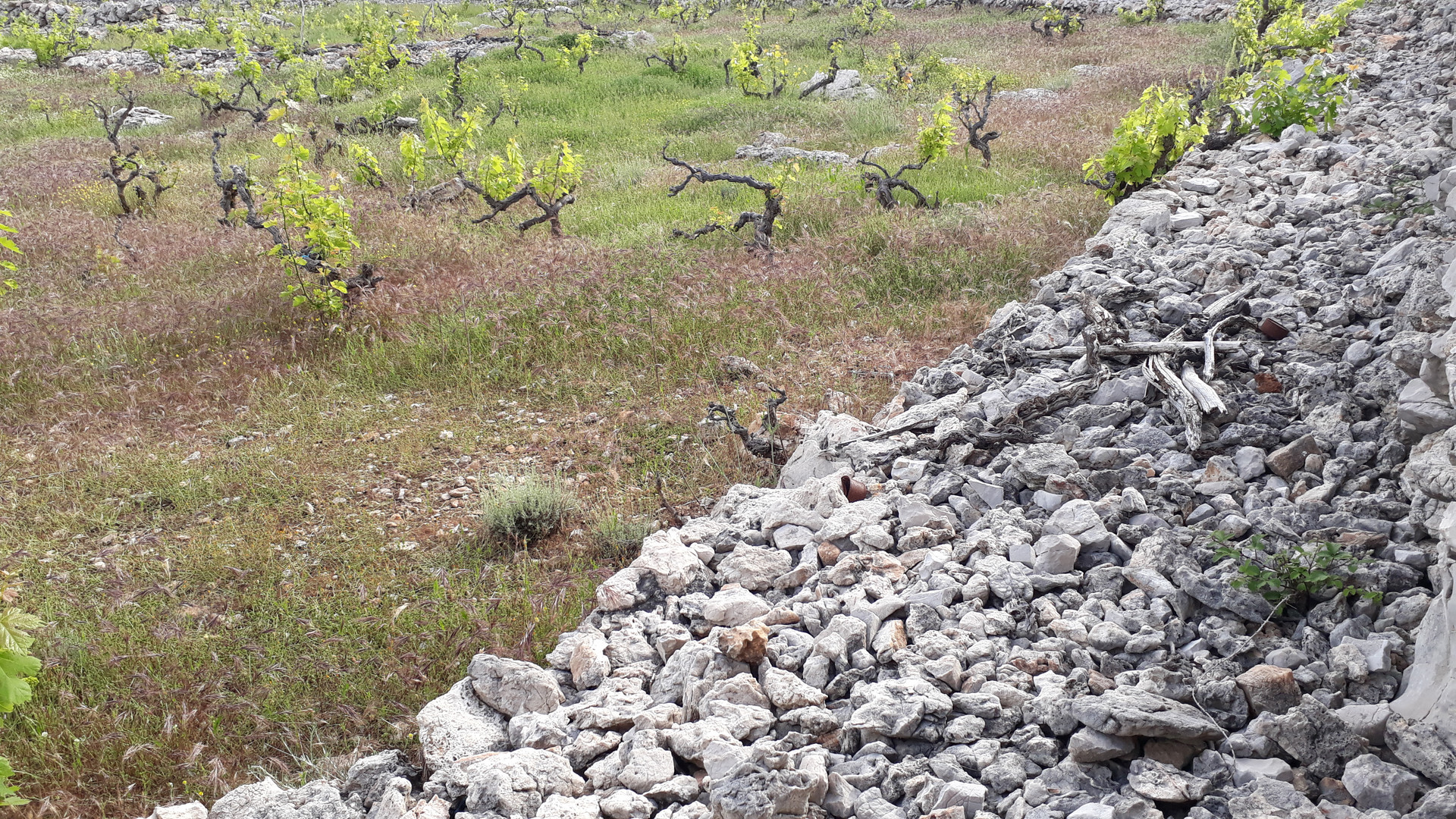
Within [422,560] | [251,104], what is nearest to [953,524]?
[422,560]

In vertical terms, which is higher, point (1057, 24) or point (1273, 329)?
point (1057, 24)

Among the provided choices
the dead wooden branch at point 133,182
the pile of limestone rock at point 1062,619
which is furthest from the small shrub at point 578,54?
the pile of limestone rock at point 1062,619

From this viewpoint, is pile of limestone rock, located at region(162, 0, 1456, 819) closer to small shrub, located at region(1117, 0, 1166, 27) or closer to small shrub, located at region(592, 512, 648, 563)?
small shrub, located at region(592, 512, 648, 563)

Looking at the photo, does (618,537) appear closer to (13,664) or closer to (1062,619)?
(1062,619)

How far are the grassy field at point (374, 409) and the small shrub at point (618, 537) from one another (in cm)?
3

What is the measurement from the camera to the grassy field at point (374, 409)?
415 centimetres

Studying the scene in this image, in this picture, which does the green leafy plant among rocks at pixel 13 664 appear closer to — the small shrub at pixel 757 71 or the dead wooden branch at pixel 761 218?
the dead wooden branch at pixel 761 218

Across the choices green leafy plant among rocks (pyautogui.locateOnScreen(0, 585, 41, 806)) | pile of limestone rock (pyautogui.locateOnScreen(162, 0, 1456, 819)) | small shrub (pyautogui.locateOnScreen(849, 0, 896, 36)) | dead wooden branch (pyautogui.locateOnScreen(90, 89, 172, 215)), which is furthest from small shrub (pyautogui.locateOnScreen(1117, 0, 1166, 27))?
green leafy plant among rocks (pyautogui.locateOnScreen(0, 585, 41, 806))

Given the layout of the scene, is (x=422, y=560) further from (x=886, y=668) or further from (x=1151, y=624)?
(x=1151, y=624)

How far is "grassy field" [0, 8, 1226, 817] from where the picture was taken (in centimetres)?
415

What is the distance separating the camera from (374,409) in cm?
734

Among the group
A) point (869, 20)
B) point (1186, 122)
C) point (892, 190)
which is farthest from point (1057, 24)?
point (1186, 122)

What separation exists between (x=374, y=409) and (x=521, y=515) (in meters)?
2.76

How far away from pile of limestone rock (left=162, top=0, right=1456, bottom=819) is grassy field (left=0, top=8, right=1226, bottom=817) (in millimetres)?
1001
